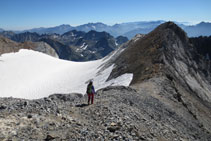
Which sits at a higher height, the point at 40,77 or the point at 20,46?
the point at 20,46

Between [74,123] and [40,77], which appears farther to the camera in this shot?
[40,77]

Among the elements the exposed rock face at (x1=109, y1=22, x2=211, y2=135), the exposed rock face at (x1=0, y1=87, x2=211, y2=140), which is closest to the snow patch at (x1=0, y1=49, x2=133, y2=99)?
the exposed rock face at (x1=109, y1=22, x2=211, y2=135)

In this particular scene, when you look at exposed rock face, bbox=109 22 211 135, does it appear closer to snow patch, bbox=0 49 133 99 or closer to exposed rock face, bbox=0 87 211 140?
snow patch, bbox=0 49 133 99

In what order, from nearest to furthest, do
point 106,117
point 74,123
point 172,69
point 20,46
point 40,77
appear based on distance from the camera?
point 74,123, point 106,117, point 172,69, point 40,77, point 20,46

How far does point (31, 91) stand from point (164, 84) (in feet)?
99.0

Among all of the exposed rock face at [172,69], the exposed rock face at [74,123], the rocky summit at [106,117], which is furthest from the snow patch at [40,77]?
the exposed rock face at [74,123]

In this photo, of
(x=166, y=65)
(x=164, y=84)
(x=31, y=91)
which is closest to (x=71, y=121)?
(x=164, y=84)

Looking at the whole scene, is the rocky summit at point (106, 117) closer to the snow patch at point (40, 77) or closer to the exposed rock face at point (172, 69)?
the exposed rock face at point (172, 69)

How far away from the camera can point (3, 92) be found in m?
45.1

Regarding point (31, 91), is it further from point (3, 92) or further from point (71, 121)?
point (71, 121)

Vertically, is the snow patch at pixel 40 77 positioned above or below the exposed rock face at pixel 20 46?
below

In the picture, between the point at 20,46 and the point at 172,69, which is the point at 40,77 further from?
the point at 20,46

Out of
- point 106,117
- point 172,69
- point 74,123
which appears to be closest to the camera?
point 74,123

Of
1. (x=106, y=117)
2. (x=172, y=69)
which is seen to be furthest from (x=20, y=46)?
(x=106, y=117)
